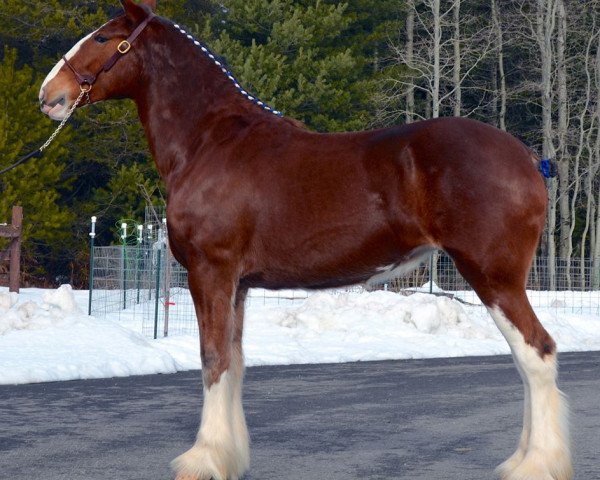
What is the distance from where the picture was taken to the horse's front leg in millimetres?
6203

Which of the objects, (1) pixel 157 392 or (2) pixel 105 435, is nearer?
(2) pixel 105 435

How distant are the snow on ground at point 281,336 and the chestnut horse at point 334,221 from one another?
16.2 ft

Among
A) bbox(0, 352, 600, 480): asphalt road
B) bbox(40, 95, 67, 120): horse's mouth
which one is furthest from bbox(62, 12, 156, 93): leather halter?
bbox(0, 352, 600, 480): asphalt road

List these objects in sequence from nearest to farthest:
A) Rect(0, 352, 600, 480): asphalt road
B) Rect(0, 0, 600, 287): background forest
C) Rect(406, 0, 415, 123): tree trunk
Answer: Rect(0, 352, 600, 480): asphalt road → Rect(0, 0, 600, 287): background forest → Rect(406, 0, 415, 123): tree trunk

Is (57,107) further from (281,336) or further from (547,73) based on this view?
(547,73)

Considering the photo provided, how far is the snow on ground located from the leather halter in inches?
182

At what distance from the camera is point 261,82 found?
104ft

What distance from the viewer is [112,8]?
1339 inches

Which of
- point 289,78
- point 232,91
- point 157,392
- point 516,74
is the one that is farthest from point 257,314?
point 516,74

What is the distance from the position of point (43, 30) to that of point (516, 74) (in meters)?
18.8

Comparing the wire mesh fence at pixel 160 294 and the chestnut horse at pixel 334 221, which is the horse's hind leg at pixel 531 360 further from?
the wire mesh fence at pixel 160 294

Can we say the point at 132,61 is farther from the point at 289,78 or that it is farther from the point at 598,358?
the point at 289,78

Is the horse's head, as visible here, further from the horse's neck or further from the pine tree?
the pine tree

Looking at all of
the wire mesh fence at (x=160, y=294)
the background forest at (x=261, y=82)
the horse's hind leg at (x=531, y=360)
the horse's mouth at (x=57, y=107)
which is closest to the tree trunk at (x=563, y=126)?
the background forest at (x=261, y=82)
